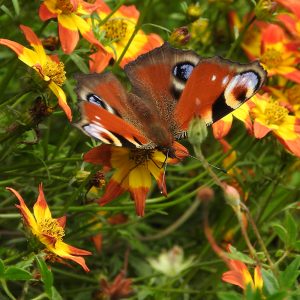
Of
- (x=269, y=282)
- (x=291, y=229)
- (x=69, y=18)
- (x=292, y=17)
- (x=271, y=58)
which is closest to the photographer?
(x=269, y=282)

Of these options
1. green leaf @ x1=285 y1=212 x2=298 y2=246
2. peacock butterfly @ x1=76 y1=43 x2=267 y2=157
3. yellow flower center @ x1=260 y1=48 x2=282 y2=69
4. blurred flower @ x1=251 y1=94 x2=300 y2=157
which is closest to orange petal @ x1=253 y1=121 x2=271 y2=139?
blurred flower @ x1=251 y1=94 x2=300 y2=157

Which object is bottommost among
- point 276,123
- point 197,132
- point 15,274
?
point 276,123

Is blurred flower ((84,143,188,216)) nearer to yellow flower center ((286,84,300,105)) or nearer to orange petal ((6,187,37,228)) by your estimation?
orange petal ((6,187,37,228))

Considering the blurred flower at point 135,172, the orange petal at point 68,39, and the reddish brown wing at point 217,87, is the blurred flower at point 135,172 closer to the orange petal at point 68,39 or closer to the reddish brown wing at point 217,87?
the reddish brown wing at point 217,87

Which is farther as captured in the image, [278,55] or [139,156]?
[278,55]

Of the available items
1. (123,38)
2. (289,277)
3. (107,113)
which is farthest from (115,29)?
(289,277)

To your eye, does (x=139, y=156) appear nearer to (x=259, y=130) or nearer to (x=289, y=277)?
(x=259, y=130)

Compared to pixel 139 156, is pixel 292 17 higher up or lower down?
lower down

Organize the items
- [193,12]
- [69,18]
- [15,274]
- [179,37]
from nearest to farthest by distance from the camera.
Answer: [15,274], [69,18], [179,37], [193,12]
